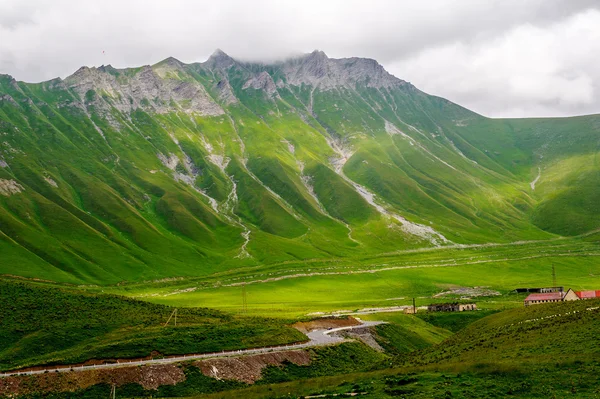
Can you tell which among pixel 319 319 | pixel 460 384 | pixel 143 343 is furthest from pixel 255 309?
pixel 460 384

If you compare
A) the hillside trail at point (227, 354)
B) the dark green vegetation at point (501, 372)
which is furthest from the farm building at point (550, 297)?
the dark green vegetation at point (501, 372)

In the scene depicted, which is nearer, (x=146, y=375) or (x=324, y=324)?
(x=146, y=375)

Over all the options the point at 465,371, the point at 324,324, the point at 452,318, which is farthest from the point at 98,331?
the point at 452,318

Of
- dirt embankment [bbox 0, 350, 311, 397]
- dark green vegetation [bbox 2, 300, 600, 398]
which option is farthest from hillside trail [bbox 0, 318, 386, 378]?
dark green vegetation [bbox 2, 300, 600, 398]

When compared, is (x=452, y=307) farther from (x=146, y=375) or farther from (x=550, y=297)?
(x=146, y=375)

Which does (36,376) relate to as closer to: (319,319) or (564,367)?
(564,367)

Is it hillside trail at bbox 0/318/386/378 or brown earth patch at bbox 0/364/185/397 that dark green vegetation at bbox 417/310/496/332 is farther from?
brown earth patch at bbox 0/364/185/397

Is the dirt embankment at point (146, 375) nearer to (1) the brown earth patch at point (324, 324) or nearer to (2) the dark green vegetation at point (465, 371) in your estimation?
(2) the dark green vegetation at point (465, 371)
